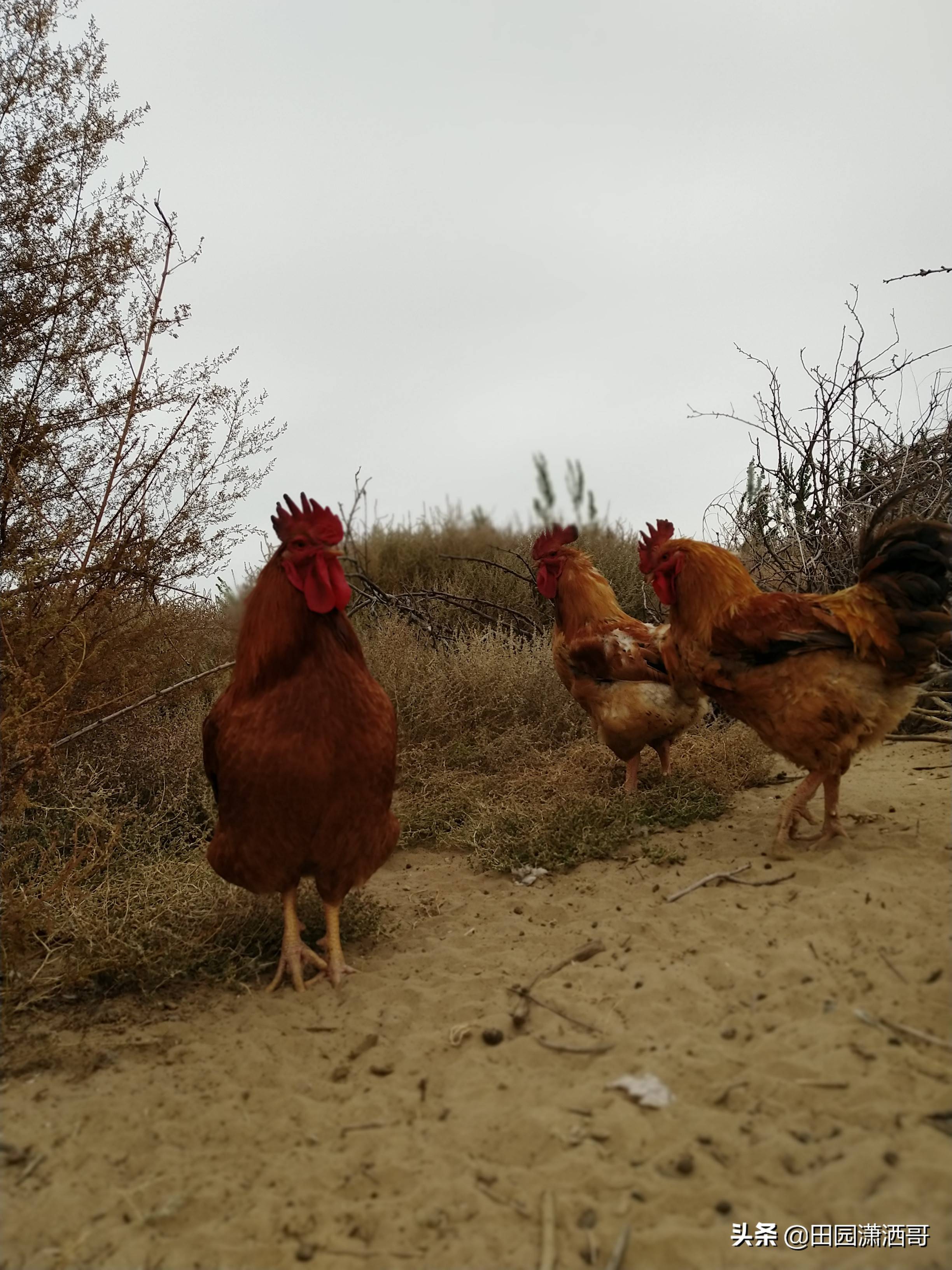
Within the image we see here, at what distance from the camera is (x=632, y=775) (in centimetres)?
542

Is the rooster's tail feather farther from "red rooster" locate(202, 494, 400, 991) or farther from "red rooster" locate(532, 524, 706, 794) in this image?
"red rooster" locate(202, 494, 400, 991)

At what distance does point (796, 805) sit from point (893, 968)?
139 cm

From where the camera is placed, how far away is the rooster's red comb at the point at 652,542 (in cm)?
513

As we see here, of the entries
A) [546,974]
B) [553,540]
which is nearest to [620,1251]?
[546,974]

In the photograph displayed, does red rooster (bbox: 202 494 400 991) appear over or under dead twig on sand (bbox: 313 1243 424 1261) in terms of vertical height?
over

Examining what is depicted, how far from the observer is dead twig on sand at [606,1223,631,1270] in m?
1.74

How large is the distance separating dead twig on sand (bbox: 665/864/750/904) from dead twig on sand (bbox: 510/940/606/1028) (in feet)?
1.53

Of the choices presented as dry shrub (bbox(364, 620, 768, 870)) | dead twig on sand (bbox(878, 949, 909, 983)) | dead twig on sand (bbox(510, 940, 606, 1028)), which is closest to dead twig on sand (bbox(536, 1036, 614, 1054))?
dead twig on sand (bbox(510, 940, 606, 1028))

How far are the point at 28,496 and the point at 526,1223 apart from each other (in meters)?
4.33

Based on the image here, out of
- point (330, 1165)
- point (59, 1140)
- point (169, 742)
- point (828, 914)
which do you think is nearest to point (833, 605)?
point (828, 914)

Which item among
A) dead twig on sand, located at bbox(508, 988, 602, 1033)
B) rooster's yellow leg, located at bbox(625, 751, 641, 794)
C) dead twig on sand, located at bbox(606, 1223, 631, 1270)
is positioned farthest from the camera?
rooster's yellow leg, located at bbox(625, 751, 641, 794)

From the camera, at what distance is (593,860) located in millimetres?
4395

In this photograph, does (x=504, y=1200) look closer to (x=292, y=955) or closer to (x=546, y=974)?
(x=546, y=974)

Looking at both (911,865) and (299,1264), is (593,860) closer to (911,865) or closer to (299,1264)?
(911,865)
